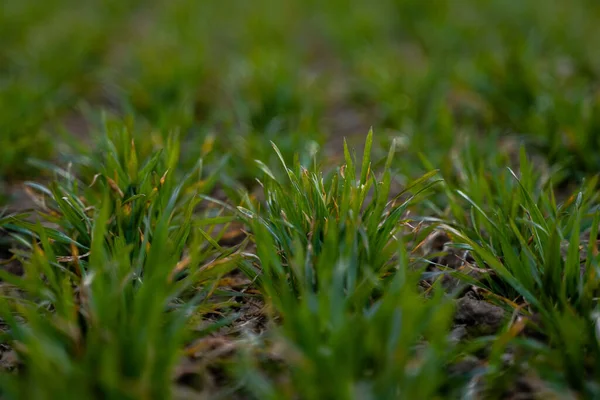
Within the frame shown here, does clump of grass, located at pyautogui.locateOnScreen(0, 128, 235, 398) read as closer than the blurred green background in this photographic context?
Yes

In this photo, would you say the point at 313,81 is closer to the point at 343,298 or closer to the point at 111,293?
the point at 343,298

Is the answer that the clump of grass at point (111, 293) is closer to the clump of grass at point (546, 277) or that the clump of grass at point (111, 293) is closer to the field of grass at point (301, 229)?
the field of grass at point (301, 229)

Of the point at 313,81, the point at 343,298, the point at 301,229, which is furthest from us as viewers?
the point at 313,81

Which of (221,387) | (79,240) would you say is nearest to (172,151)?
(79,240)

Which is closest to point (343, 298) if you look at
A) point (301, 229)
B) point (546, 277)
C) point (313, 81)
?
point (301, 229)

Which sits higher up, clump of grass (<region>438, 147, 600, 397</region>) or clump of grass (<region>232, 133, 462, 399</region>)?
clump of grass (<region>232, 133, 462, 399</region>)

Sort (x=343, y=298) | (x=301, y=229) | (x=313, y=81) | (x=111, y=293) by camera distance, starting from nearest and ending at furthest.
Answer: (x=111, y=293)
(x=343, y=298)
(x=301, y=229)
(x=313, y=81)

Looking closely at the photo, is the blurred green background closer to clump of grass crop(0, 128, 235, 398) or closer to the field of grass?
the field of grass

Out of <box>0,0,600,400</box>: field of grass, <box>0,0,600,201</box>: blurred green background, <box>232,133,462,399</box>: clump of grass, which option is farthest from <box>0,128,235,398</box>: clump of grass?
<box>0,0,600,201</box>: blurred green background
